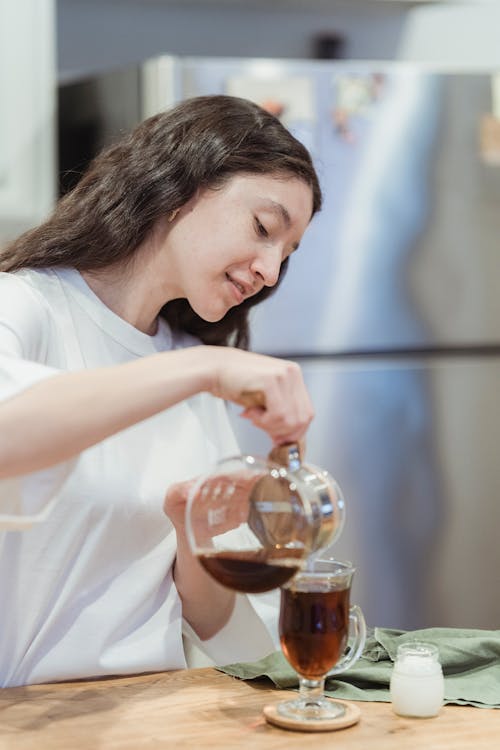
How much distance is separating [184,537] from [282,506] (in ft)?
1.37

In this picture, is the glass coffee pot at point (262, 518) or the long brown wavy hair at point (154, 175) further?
the long brown wavy hair at point (154, 175)

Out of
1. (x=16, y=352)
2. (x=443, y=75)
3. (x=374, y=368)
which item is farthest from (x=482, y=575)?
(x=16, y=352)

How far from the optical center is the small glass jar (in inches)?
54.0

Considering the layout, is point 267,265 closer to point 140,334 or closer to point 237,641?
point 140,334

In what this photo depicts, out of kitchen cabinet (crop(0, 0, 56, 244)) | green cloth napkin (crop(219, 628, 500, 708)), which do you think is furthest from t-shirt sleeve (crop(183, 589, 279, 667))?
kitchen cabinet (crop(0, 0, 56, 244))

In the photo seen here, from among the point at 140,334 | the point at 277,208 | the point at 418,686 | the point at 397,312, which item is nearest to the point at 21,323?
the point at 140,334

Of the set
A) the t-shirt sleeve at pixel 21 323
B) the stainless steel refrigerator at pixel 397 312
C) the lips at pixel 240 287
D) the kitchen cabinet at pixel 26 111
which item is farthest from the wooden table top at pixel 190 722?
the kitchen cabinet at pixel 26 111

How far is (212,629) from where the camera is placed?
1.83 metres

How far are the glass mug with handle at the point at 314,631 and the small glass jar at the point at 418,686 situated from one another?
0.21 ft

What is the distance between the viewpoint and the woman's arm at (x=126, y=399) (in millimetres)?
1280

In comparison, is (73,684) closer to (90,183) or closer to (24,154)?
(90,183)

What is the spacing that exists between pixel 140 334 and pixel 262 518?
59 centimetres

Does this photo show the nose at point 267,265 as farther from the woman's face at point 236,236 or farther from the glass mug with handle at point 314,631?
the glass mug with handle at point 314,631

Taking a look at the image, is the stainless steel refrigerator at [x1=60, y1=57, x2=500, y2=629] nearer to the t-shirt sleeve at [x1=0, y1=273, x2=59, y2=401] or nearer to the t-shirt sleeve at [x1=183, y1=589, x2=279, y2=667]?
the t-shirt sleeve at [x1=183, y1=589, x2=279, y2=667]
